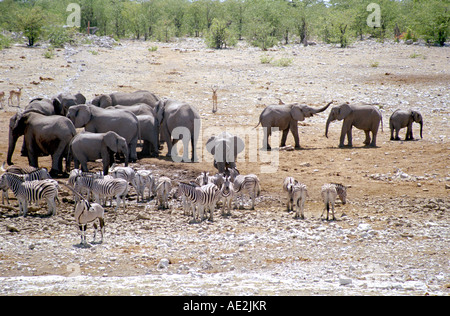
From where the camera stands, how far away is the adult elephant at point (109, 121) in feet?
50.9

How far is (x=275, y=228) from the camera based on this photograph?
34.7 feet

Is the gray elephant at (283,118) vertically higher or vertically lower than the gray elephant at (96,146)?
higher

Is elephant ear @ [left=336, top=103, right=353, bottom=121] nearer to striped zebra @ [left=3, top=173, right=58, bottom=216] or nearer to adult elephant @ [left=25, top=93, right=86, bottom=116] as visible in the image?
adult elephant @ [left=25, top=93, right=86, bottom=116]

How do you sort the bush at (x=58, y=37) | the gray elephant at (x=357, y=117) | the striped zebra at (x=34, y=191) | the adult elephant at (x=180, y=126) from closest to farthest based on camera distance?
the striped zebra at (x=34, y=191) < the adult elephant at (x=180, y=126) < the gray elephant at (x=357, y=117) < the bush at (x=58, y=37)

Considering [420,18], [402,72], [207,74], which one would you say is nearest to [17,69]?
[207,74]

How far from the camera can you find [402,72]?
2911 centimetres

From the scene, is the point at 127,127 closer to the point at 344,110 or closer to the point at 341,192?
the point at 341,192

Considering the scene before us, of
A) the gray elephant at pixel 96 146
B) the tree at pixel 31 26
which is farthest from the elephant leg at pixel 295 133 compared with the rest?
the tree at pixel 31 26

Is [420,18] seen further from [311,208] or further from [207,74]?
[311,208]

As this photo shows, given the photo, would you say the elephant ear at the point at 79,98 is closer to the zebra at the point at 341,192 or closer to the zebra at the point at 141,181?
the zebra at the point at 141,181

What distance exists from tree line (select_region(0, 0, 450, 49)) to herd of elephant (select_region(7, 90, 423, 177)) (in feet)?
69.1

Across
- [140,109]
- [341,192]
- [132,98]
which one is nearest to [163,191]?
[341,192]

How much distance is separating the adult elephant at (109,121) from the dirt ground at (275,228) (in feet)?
2.27

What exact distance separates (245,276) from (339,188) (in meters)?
4.79
